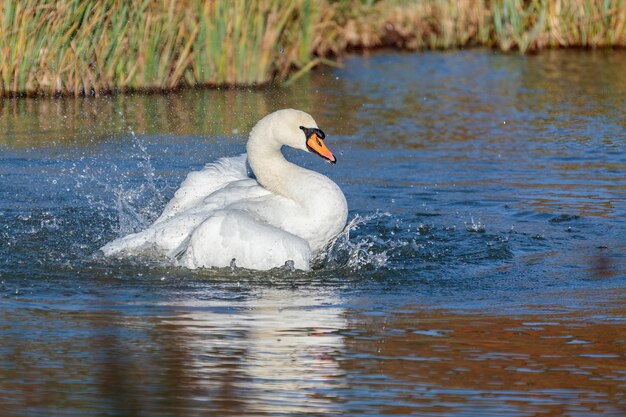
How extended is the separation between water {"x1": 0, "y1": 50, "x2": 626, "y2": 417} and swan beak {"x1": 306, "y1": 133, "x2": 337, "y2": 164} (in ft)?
1.97

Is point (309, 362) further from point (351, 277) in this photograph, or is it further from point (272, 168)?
point (272, 168)

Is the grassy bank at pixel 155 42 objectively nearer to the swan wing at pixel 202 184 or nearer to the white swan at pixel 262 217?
the swan wing at pixel 202 184

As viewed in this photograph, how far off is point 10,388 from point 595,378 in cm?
225

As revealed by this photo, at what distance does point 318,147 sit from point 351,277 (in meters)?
0.86

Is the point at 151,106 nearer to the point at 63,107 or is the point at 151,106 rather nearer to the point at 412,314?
the point at 63,107

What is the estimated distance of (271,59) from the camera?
47.9 ft

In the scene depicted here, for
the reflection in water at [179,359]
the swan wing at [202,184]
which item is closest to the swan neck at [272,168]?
the swan wing at [202,184]

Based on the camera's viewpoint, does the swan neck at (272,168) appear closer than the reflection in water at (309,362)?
No

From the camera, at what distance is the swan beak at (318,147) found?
7.25 metres

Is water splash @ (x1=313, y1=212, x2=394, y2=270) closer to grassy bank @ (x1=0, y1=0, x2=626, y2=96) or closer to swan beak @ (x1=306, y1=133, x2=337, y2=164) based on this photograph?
swan beak @ (x1=306, y1=133, x2=337, y2=164)

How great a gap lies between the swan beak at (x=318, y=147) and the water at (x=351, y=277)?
602 millimetres

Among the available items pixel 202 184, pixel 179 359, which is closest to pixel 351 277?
pixel 202 184

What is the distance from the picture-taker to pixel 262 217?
7.14 m

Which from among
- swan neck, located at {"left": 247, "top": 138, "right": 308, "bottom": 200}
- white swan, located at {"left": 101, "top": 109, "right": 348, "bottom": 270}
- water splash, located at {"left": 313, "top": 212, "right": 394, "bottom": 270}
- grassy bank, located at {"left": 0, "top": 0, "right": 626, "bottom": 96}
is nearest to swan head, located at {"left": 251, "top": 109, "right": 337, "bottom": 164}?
white swan, located at {"left": 101, "top": 109, "right": 348, "bottom": 270}
